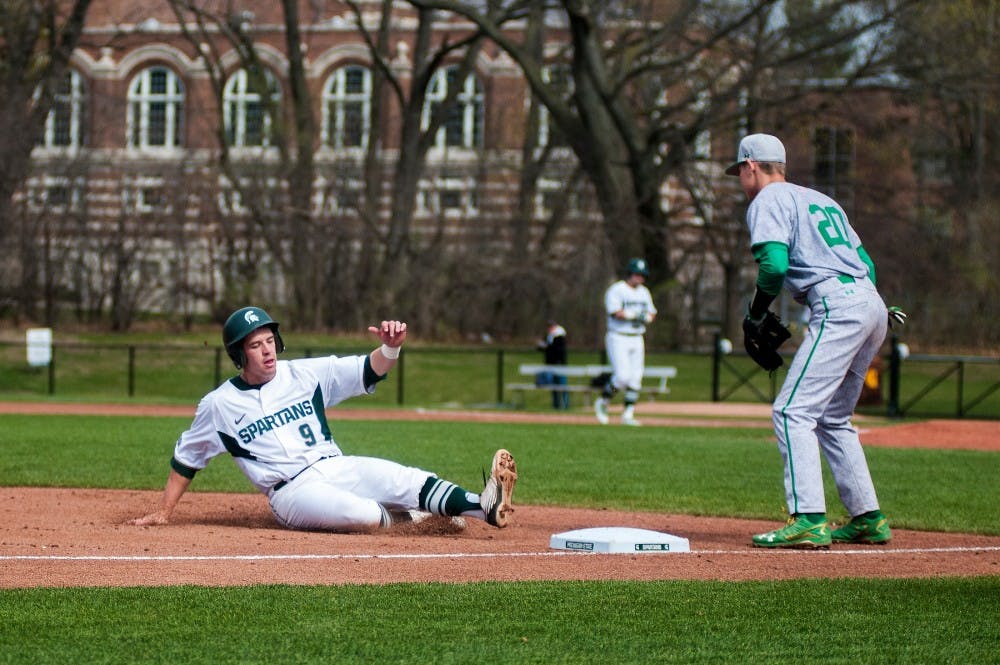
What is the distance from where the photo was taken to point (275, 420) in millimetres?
8367

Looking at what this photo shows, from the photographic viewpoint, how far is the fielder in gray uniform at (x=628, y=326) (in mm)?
19250

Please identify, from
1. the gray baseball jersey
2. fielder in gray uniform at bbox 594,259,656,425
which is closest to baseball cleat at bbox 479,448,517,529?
the gray baseball jersey

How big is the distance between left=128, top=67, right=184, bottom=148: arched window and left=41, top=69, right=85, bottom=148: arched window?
3.29m

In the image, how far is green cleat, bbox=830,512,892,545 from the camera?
8312mm

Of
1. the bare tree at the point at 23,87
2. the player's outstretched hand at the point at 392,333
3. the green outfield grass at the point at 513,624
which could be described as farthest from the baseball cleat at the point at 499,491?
the bare tree at the point at 23,87

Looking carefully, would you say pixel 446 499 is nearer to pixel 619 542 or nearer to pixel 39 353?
pixel 619 542

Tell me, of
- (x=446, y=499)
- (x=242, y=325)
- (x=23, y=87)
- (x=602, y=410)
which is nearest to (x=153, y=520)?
(x=242, y=325)

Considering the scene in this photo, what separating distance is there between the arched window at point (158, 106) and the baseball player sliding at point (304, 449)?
165 feet

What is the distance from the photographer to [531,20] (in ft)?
132

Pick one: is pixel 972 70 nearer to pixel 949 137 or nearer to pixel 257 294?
pixel 949 137

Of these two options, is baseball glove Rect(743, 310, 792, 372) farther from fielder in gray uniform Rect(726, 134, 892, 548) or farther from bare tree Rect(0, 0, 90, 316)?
bare tree Rect(0, 0, 90, 316)

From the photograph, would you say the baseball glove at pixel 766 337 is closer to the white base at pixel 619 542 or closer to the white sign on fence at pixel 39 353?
the white base at pixel 619 542

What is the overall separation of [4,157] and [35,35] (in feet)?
10.5

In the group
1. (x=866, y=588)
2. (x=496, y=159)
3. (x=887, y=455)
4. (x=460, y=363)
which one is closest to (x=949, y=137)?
(x=496, y=159)
